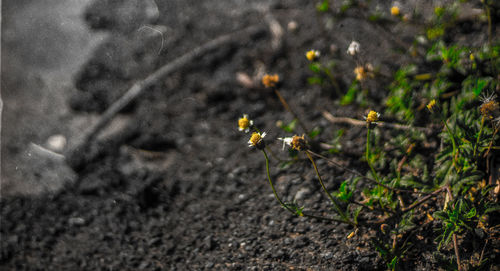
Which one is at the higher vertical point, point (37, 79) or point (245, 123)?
point (245, 123)

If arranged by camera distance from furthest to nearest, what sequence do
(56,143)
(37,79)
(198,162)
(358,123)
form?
(37,79) < (56,143) < (198,162) < (358,123)

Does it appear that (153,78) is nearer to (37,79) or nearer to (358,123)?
(37,79)

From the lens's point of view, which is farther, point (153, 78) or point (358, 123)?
point (153, 78)

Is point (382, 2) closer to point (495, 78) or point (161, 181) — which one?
point (495, 78)

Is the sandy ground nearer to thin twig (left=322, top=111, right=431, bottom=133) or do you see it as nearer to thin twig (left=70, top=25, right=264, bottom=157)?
thin twig (left=70, top=25, right=264, bottom=157)

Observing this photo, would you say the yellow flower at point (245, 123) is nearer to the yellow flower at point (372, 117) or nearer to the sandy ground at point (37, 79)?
the yellow flower at point (372, 117)

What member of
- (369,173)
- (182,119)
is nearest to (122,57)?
(182,119)

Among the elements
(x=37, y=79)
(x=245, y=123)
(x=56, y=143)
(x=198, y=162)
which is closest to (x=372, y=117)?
(x=245, y=123)

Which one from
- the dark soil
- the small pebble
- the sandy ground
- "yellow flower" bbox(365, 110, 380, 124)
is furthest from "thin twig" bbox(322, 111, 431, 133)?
the small pebble
